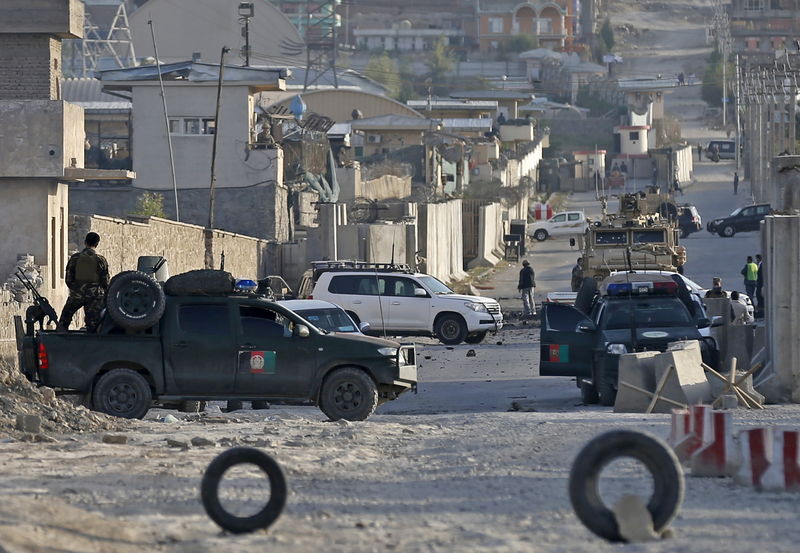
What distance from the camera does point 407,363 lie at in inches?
768

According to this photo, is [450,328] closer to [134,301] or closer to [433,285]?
[433,285]

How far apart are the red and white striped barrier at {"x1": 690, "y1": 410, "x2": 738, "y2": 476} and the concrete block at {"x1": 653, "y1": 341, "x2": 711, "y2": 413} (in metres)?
6.14

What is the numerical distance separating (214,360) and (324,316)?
6336 mm

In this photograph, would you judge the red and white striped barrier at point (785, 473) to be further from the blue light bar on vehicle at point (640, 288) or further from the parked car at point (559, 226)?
the parked car at point (559, 226)

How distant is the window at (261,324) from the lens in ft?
61.4

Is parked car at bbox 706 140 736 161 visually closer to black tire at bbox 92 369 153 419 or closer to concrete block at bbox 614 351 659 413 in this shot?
concrete block at bbox 614 351 659 413

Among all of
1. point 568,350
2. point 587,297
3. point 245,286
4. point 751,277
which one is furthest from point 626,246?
point 245,286

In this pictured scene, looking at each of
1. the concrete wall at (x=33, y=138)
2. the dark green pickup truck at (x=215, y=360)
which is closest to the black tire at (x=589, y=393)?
the dark green pickup truck at (x=215, y=360)

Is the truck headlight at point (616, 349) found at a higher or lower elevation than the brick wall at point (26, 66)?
lower

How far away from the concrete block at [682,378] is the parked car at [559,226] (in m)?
49.5

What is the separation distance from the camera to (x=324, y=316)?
24859mm

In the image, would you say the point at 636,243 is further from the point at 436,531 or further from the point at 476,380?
the point at 436,531

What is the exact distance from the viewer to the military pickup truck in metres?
18.3

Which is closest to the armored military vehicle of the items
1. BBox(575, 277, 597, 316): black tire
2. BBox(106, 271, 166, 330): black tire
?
BBox(575, 277, 597, 316): black tire
